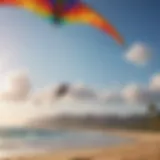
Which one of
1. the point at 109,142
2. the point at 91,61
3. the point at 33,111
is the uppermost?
the point at 91,61

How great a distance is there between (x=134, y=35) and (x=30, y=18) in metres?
0.37

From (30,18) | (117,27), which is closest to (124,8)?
(117,27)

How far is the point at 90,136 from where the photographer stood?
44.4 inches

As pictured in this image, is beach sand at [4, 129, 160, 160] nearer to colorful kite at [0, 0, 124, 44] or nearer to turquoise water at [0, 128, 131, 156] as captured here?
turquoise water at [0, 128, 131, 156]

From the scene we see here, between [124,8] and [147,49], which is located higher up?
[124,8]

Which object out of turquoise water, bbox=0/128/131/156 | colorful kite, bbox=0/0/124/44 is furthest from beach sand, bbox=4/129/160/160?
colorful kite, bbox=0/0/124/44

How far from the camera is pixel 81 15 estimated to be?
1188 mm

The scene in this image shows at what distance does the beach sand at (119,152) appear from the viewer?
1102 millimetres

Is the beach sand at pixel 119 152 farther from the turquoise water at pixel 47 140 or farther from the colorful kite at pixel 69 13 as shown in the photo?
the colorful kite at pixel 69 13

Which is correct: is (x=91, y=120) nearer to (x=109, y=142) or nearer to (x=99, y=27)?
(x=109, y=142)

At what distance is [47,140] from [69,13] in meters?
0.45

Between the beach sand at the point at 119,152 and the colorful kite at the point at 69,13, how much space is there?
34cm

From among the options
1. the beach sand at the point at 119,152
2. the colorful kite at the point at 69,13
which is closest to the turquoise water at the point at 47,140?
the beach sand at the point at 119,152

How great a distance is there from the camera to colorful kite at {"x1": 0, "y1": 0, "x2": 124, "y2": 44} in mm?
1179
